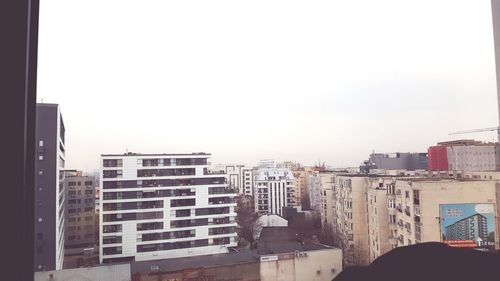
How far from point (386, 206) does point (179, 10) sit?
5.85ft

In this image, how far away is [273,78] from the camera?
85.7 inches

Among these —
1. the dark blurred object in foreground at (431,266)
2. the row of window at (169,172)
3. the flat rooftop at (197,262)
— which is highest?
the row of window at (169,172)

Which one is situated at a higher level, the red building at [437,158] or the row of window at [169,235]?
the red building at [437,158]

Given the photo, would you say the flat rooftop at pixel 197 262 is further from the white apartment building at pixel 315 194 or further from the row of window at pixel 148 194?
the white apartment building at pixel 315 194

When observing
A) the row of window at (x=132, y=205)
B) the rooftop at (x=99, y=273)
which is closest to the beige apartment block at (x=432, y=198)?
the row of window at (x=132, y=205)

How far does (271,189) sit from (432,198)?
3.44 feet

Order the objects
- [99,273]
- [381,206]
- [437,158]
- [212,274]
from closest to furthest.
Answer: [99,273] < [212,274] < [437,158] < [381,206]

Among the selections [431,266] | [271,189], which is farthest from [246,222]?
[431,266]

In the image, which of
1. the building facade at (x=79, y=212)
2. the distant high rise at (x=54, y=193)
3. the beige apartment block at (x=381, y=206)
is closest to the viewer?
the distant high rise at (x=54, y=193)

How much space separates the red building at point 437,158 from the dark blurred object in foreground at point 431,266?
203 cm

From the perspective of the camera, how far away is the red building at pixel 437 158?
7.62 feet

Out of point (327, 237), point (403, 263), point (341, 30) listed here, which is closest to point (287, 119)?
point (341, 30)

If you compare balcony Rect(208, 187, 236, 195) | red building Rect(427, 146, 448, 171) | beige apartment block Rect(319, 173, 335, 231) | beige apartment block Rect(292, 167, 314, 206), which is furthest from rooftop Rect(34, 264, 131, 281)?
red building Rect(427, 146, 448, 171)

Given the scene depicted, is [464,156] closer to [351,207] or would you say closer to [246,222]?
[351,207]
